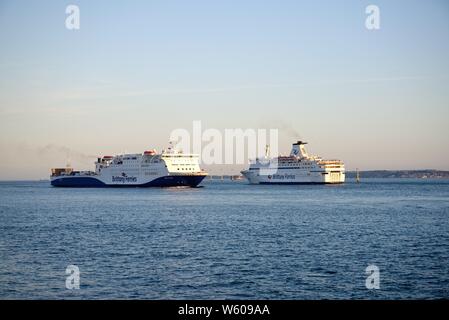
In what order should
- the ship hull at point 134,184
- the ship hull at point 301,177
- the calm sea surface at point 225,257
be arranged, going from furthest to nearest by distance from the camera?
the ship hull at point 301,177 → the ship hull at point 134,184 → the calm sea surface at point 225,257

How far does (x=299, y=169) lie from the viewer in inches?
4732

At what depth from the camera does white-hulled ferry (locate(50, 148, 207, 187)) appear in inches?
3890

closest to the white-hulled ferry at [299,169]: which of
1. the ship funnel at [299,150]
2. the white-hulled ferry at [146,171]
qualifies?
the ship funnel at [299,150]

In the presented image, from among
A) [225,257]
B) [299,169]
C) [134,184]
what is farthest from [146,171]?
[225,257]

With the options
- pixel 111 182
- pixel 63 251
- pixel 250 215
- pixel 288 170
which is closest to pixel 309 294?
pixel 63 251

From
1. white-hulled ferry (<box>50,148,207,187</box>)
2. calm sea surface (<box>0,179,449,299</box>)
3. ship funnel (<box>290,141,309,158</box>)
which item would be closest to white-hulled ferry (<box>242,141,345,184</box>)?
ship funnel (<box>290,141,309,158</box>)

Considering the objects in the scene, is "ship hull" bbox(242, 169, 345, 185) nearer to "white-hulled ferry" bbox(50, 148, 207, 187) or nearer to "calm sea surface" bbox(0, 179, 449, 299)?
"white-hulled ferry" bbox(50, 148, 207, 187)

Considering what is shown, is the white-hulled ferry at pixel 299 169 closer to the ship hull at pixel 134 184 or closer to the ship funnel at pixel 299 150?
the ship funnel at pixel 299 150

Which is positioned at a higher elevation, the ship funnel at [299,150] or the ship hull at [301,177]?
the ship funnel at [299,150]

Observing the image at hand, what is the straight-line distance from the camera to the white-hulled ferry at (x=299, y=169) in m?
119
